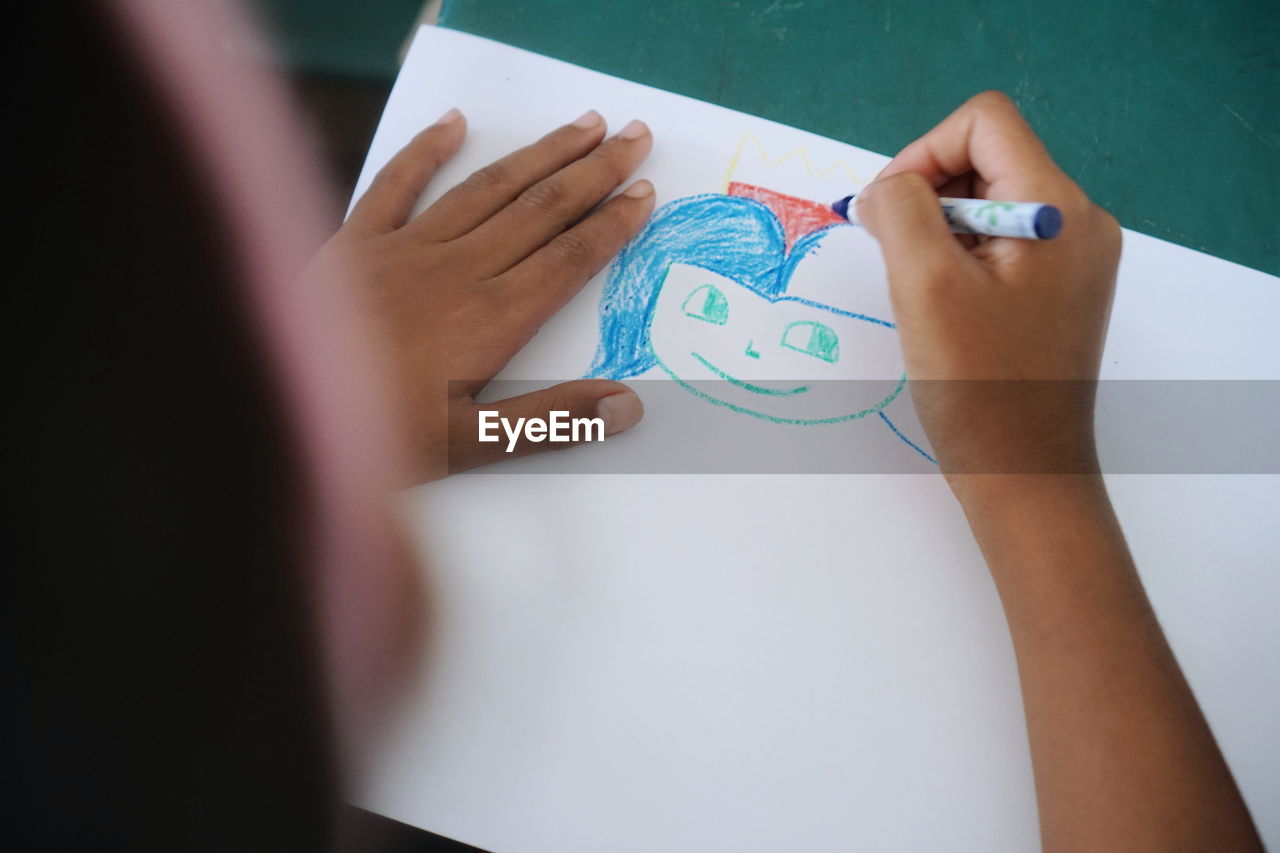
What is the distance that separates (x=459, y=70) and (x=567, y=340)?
27cm

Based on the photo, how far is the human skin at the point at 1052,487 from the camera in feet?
1.32

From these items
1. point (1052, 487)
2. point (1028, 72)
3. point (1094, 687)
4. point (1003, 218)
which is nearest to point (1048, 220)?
point (1003, 218)

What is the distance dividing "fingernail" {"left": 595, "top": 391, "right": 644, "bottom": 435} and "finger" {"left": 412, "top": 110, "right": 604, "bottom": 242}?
193 mm

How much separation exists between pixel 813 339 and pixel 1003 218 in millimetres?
158

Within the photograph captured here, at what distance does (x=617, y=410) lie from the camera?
51 centimetres

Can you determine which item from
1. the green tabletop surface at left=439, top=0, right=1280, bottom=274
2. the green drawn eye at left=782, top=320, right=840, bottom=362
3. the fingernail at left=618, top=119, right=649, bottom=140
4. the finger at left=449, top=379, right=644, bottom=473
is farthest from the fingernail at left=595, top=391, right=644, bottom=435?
the green tabletop surface at left=439, top=0, right=1280, bottom=274

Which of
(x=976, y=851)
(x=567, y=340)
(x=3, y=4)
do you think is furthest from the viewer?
(x=567, y=340)

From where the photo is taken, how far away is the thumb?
47 cm

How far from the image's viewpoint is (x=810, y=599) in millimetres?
487

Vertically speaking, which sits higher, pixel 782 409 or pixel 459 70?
pixel 459 70

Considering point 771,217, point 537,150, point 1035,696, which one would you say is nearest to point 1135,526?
point 1035,696

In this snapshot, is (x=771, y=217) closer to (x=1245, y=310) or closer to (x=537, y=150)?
(x=537, y=150)

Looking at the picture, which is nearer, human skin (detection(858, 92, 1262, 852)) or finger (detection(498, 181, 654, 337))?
human skin (detection(858, 92, 1262, 852))

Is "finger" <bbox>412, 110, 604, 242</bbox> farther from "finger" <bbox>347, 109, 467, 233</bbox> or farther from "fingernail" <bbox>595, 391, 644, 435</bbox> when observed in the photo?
"fingernail" <bbox>595, 391, 644, 435</bbox>
